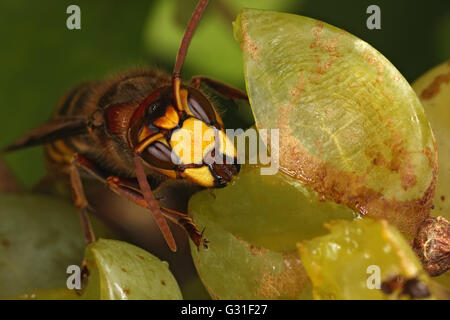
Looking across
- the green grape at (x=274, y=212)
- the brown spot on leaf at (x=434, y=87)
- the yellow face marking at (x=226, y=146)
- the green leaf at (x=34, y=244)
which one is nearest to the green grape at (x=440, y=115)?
the brown spot on leaf at (x=434, y=87)

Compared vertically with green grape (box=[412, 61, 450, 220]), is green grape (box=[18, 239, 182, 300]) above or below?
below

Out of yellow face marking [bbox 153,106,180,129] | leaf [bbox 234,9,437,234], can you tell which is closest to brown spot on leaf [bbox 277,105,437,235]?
leaf [bbox 234,9,437,234]

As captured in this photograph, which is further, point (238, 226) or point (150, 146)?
point (150, 146)

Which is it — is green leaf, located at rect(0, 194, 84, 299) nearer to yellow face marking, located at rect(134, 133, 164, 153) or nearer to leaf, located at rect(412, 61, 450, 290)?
yellow face marking, located at rect(134, 133, 164, 153)

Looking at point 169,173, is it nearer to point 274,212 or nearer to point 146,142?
point 146,142

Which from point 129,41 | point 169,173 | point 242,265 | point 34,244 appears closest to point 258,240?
point 242,265
